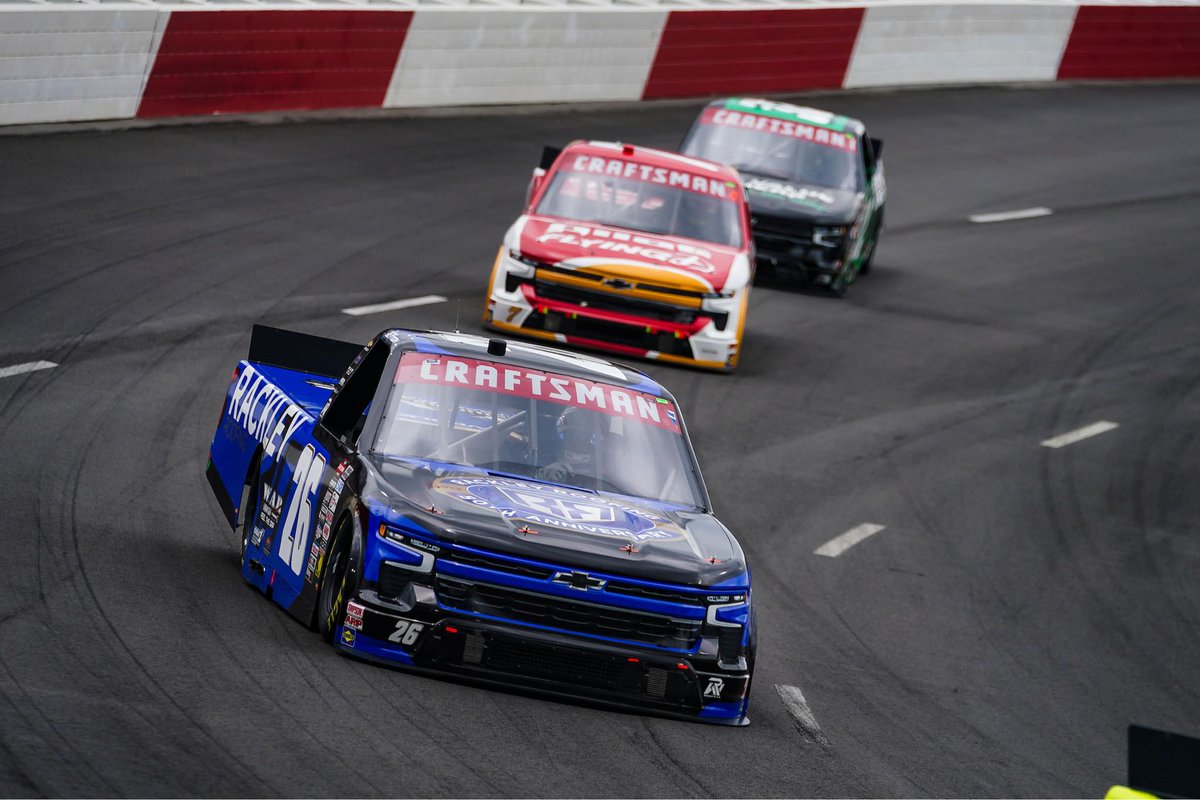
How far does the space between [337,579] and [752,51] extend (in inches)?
954

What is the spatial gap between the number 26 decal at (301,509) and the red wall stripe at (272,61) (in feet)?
45.3

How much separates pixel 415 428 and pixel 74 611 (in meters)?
1.57

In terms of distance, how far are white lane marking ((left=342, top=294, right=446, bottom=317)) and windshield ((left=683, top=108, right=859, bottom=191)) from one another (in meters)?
4.90

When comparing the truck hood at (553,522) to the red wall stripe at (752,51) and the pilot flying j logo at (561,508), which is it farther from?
the red wall stripe at (752,51)

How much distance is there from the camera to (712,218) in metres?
17.2

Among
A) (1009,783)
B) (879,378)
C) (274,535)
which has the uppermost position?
(274,535)

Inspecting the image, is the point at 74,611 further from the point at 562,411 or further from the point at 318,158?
the point at 318,158

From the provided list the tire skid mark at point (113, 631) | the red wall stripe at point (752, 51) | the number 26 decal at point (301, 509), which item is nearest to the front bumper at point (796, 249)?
the tire skid mark at point (113, 631)

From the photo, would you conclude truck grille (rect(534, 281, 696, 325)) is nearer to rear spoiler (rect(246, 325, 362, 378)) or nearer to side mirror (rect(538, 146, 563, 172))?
side mirror (rect(538, 146, 563, 172))

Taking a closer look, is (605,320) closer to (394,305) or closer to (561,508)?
(394,305)

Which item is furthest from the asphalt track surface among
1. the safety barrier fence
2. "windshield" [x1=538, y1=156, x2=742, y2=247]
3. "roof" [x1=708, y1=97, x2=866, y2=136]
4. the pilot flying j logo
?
"roof" [x1=708, y1=97, x2=866, y2=136]

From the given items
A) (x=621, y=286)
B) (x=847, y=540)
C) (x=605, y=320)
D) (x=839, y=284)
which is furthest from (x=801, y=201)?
(x=847, y=540)

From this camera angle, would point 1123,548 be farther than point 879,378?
No

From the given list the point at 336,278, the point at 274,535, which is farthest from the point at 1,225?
the point at 274,535
